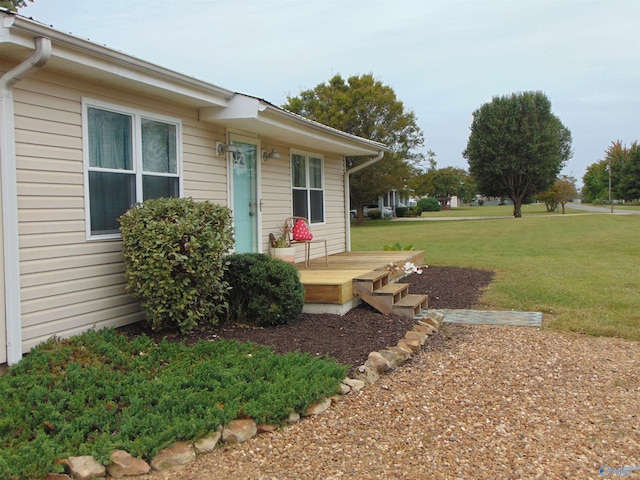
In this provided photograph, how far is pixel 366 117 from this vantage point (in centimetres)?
3006

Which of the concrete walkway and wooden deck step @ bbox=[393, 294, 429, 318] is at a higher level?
wooden deck step @ bbox=[393, 294, 429, 318]

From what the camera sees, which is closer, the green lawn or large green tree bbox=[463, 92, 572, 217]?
the green lawn

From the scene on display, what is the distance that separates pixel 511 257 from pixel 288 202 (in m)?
6.90

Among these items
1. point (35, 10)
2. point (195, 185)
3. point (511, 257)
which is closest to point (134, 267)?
point (195, 185)

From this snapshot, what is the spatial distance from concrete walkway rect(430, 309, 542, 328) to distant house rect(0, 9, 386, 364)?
332 centimetres

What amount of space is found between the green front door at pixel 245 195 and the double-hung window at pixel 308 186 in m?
1.33

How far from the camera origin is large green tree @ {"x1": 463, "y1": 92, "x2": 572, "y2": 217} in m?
34.3

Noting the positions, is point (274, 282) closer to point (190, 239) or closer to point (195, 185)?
point (190, 239)

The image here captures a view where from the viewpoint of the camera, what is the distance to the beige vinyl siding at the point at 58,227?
4.29 meters

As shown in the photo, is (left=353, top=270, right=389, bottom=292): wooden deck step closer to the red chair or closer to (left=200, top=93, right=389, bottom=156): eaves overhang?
the red chair

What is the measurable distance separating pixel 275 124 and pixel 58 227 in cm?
332

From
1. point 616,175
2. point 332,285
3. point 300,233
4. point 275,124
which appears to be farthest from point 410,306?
point 616,175

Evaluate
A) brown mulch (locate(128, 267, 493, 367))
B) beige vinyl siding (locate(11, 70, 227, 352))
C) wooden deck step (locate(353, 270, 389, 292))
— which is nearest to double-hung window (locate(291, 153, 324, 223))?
wooden deck step (locate(353, 270, 389, 292))

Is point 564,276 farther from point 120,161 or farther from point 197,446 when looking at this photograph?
point 197,446
